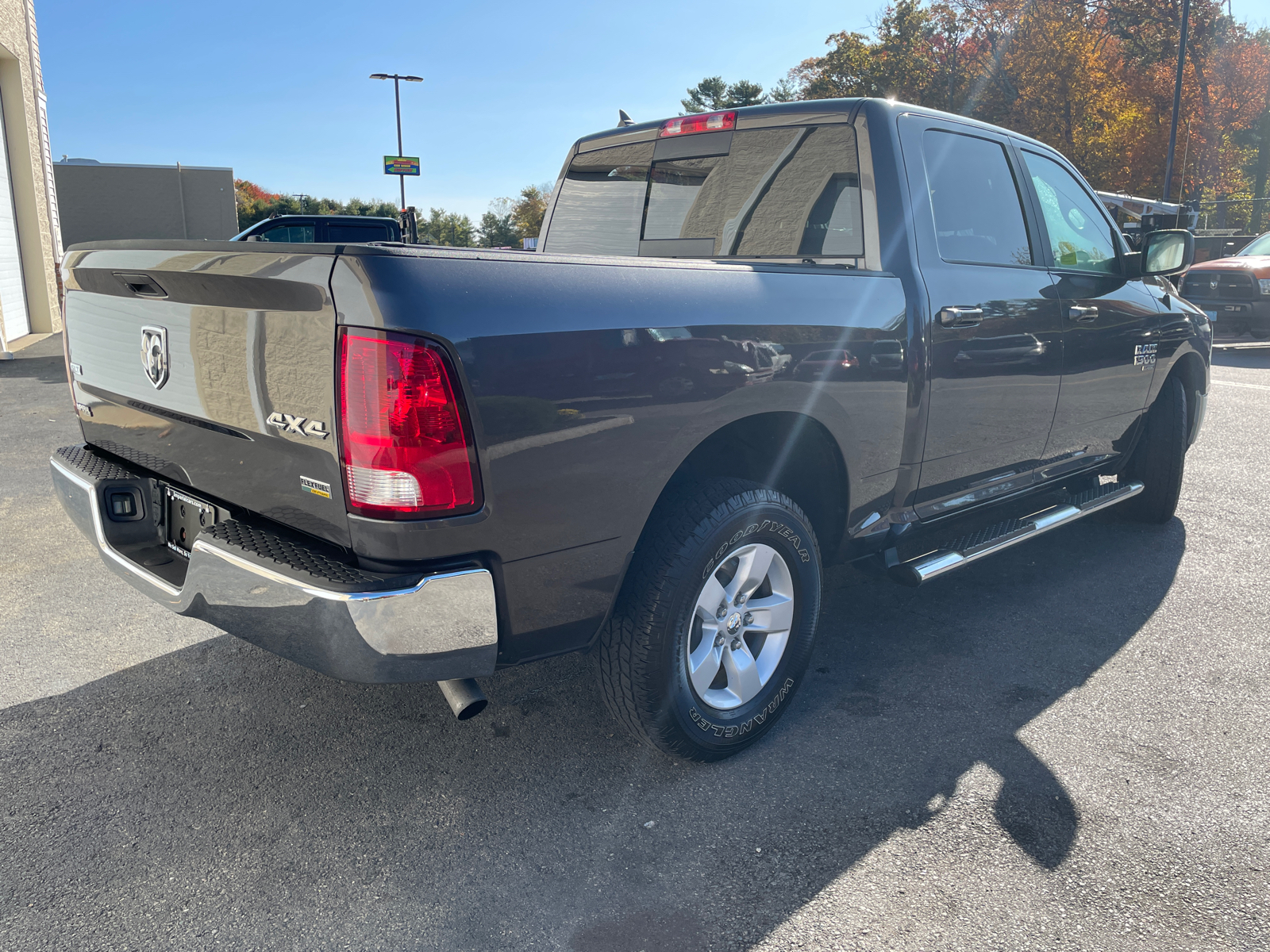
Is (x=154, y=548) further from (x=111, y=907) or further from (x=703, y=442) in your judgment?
(x=703, y=442)

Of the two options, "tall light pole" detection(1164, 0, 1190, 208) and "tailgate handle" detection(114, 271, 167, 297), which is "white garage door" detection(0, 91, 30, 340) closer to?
"tailgate handle" detection(114, 271, 167, 297)

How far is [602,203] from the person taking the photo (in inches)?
159

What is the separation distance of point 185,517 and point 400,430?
103cm

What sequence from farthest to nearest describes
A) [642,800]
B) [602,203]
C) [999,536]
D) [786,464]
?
[602,203]
[999,536]
[786,464]
[642,800]

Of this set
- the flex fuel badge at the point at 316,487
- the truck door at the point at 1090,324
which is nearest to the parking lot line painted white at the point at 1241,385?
the truck door at the point at 1090,324

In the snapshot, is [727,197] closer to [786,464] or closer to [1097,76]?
[786,464]

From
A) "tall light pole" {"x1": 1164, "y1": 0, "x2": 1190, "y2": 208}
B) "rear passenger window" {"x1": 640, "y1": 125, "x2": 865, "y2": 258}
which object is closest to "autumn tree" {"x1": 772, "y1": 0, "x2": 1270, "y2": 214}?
"tall light pole" {"x1": 1164, "y1": 0, "x2": 1190, "y2": 208}

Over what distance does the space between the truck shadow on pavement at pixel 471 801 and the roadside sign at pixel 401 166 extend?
3824cm

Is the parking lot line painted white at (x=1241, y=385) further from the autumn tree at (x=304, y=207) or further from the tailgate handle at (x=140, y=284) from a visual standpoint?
the autumn tree at (x=304, y=207)

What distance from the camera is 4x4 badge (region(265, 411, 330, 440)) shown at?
1.97 metres

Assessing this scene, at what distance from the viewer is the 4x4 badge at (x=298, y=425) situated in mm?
1969

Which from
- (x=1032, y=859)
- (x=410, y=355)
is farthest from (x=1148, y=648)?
(x=410, y=355)

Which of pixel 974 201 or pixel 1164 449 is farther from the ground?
pixel 974 201

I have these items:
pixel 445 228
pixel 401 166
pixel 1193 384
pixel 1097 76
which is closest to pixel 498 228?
pixel 445 228
